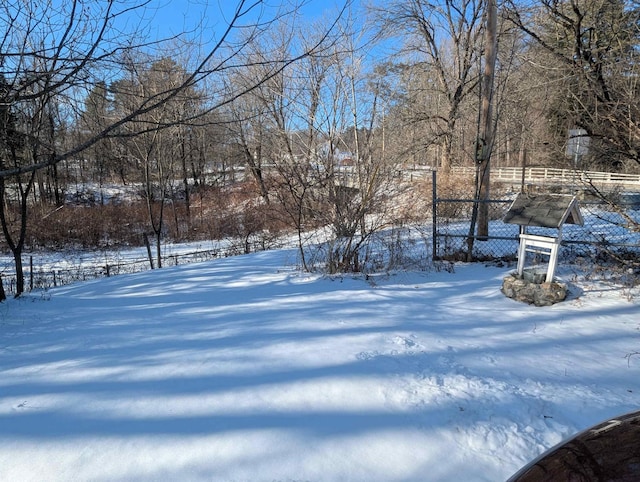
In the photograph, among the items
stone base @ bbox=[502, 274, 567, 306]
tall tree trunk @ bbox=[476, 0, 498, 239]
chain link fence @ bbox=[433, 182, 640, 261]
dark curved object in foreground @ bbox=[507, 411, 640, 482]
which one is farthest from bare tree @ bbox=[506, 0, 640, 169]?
dark curved object in foreground @ bbox=[507, 411, 640, 482]

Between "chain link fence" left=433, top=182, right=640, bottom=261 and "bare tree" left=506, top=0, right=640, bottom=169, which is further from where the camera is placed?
"chain link fence" left=433, top=182, right=640, bottom=261

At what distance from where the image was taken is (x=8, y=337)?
4.02m

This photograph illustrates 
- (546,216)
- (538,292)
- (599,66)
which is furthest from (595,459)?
(599,66)

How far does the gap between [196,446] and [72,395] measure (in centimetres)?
125

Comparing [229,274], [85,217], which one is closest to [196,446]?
[229,274]

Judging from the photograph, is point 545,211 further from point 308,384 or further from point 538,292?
point 308,384

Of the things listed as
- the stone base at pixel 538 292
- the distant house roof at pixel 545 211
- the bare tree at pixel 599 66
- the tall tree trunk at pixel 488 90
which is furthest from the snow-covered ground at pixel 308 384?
the tall tree trunk at pixel 488 90

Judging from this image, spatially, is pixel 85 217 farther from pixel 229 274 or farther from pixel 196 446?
pixel 196 446

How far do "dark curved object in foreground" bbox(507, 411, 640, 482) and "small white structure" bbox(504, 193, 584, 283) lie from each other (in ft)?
12.3

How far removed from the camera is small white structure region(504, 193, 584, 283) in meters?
4.84

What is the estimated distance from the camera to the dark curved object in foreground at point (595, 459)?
4.27ft

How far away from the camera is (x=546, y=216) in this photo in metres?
4.95

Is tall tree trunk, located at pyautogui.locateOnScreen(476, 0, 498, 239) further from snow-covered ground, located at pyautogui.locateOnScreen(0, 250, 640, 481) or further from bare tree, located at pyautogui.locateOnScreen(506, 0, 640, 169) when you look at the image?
snow-covered ground, located at pyautogui.locateOnScreen(0, 250, 640, 481)

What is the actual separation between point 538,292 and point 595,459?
3.91 meters
